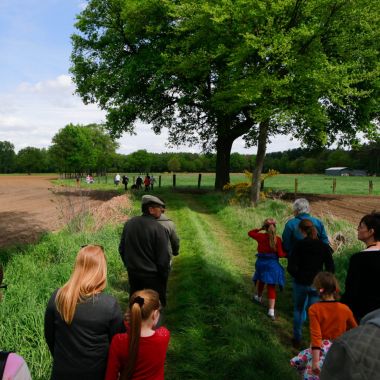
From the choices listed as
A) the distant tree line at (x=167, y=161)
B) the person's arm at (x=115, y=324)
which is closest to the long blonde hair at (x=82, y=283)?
the person's arm at (x=115, y=324)

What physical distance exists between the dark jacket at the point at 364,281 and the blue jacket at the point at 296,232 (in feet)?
7.39

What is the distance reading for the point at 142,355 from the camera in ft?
9.38

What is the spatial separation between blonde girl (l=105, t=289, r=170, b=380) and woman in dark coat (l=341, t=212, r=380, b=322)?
1839 millimetres

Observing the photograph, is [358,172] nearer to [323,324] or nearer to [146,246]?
[146,246]

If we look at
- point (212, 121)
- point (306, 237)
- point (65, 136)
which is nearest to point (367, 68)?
point (212, 121)

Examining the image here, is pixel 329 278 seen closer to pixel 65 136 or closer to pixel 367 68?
pixel 367 68

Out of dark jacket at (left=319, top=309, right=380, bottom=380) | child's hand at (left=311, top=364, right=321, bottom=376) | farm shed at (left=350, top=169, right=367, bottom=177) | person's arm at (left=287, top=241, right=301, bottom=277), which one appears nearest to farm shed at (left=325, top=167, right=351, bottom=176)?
farm shed at (left=350, top=169, right=367, bottom=177)

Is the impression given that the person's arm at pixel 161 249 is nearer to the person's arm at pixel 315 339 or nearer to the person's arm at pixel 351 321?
the person's arm at pixel 315 339

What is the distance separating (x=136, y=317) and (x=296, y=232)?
12.8 ft

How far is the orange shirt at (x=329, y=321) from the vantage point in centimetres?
384

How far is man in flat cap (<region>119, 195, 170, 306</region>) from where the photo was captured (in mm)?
5148

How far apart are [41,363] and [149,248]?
70.4 inches

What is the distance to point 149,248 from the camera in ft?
17.0

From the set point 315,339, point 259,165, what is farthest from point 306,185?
point 315,339
